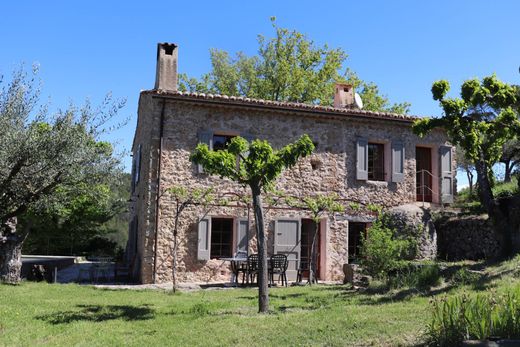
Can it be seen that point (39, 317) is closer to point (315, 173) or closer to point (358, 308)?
point (358, 308)

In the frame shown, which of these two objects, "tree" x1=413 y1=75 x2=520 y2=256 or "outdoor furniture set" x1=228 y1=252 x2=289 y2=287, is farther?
"outdoor furniture set" x1=228 y1=252 x2=289 y2=287

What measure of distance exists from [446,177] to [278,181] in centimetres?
553

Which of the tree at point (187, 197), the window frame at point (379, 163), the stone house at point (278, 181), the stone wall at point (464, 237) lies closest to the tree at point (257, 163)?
the tree at point (187, 197)

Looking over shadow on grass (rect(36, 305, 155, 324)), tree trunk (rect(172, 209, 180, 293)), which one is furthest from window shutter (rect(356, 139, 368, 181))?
shadow on grass (rect(36, 305, 155, 324))

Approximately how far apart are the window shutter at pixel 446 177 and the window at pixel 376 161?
191 centimetres

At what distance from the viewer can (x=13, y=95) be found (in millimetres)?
9242

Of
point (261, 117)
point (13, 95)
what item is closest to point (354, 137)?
point (261, 117)

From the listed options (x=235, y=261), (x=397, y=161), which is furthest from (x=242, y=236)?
(x=397, y=161)

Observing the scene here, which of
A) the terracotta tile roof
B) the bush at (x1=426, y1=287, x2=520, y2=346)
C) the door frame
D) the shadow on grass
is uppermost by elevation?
the terracotta tile roof

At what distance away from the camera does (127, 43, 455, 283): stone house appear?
13.7 meters

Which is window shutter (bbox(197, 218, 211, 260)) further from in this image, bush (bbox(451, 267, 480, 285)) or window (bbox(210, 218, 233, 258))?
bush (bbox(451, 267, 480, 285))

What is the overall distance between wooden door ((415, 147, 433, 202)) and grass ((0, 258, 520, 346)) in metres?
6.36

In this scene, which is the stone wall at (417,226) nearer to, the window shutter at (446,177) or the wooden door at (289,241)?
the window shutter at (446,177)

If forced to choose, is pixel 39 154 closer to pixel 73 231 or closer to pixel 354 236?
pixel 354 236
